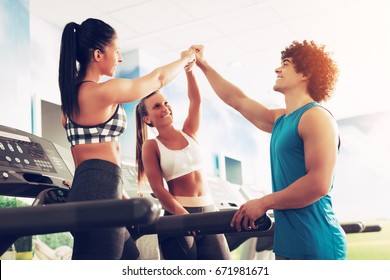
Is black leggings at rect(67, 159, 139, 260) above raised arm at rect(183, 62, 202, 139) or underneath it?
underneath

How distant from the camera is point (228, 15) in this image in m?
4.61

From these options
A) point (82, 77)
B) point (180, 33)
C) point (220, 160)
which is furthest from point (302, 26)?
point (82, 77)

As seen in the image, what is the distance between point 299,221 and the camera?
1498mm

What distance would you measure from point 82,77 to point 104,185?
0.46 m

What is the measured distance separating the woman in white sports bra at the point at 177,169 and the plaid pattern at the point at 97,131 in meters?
0.58

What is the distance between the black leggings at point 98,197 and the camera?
→ 5.13ft

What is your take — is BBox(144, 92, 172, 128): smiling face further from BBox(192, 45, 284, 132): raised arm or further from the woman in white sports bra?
BBox(192, 45, 284, 132): raised arm

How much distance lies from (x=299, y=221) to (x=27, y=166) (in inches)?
47.9

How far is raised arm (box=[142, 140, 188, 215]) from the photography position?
2.19 meters

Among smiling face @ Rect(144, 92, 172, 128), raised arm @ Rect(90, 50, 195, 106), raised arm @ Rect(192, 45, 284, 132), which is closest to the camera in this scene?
raised arm @ Rect(90, 50, 195, 106)

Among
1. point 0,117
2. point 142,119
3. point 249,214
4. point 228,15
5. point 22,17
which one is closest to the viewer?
point 249,214

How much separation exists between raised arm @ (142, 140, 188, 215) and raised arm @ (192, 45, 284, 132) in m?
0.44

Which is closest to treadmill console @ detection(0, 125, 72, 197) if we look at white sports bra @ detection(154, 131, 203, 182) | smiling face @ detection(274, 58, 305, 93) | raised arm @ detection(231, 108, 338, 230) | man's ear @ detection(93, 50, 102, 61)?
white sports bra @ detection(154, 131, 203, 182)
